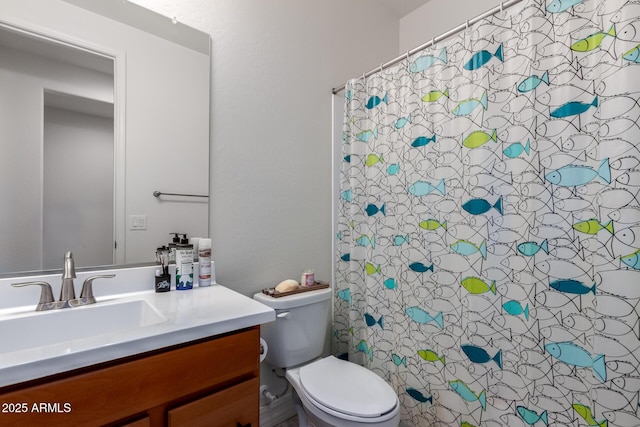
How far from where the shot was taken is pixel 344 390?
1.22 metres

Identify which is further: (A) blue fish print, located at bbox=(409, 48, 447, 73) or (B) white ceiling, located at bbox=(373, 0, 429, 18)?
(B) white ceiling, located at bbox=(373, 0, 429, 18)

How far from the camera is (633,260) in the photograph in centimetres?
86

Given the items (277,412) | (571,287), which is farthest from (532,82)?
(277,412)

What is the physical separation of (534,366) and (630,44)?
1062mm

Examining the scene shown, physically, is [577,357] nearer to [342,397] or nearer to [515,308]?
[515,308]

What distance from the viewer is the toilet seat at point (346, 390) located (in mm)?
1099

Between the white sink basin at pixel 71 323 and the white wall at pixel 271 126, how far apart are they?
429 mm

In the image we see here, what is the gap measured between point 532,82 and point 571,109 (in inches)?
6.4

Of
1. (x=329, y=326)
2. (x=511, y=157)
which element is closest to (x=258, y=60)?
(x=511, y=157)

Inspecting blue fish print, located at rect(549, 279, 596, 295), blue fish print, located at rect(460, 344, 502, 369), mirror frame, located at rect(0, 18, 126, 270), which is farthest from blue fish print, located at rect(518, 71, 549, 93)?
Result: mirror frame, located at rect(0, 18, 126, 270)

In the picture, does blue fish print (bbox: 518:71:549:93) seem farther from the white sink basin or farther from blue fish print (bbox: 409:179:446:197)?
the white sink basin

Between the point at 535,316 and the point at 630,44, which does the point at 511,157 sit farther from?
the point at 535,316

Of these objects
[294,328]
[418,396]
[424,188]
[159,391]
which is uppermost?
[424,188]

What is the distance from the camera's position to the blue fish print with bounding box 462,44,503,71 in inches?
45.4
